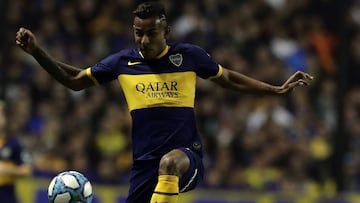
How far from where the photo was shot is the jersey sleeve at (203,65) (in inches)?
358

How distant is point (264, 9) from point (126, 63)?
8.80m

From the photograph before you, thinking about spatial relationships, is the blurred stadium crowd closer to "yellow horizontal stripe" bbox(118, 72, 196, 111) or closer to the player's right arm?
the player's right arm

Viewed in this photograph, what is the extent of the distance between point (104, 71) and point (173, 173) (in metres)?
1.19

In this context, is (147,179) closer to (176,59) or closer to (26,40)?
(176,59)

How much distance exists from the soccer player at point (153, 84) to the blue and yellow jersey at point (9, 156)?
342cm

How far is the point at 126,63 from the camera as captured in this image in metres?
9.07

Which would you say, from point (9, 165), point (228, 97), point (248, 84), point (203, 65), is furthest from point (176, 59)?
point (228, 97)

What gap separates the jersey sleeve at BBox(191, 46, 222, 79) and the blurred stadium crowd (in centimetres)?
571

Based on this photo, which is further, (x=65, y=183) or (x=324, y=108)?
(x=324, y=108)

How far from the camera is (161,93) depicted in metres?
8.91

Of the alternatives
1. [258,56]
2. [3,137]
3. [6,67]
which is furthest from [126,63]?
[258,56]

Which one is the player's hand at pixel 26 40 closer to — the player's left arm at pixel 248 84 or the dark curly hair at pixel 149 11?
the dark curly hair at pixel 149 11

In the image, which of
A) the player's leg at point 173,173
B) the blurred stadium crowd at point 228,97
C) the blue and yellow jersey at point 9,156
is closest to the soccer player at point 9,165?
the blue and yellow jersey at point 9,156

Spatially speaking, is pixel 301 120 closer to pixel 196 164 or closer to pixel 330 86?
pixel 330 86
